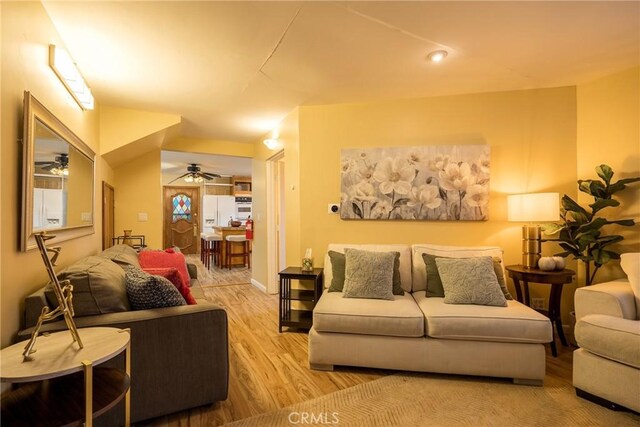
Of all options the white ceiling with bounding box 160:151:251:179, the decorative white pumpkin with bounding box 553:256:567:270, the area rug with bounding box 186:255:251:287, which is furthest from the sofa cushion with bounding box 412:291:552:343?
the white ceiling with bounding box 160:151:251:179

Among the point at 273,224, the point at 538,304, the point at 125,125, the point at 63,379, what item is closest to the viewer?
the point at 63,379

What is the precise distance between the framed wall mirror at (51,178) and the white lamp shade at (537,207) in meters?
3.42

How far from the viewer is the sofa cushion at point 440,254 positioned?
8.95ft

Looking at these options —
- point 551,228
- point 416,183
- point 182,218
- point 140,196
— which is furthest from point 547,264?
point 182,218

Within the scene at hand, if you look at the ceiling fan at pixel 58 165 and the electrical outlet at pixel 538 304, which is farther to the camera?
the electrical outlet at pixel 538 304

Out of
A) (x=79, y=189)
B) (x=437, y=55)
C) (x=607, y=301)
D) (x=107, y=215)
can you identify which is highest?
(x=437, y=55)

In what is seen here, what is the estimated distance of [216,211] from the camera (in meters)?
8.81

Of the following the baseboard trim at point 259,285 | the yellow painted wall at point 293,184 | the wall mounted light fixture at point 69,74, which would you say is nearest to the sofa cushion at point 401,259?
the yellow painted wall at point 293,184

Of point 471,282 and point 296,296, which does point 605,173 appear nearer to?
point 471,282

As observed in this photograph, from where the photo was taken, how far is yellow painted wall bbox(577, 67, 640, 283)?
8.18 ft

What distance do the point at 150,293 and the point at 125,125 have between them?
238cm

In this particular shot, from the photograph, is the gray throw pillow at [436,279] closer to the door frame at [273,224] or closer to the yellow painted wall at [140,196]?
the door frame at [273,224]

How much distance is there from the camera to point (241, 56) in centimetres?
223

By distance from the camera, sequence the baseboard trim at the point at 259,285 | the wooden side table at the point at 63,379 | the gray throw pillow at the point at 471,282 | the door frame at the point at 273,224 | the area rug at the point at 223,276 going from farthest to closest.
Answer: the area rug at the point at 223,276, the baseboard trim at the point at 259,285, the door frame at the point at 273,224, the gray throw pillow at the point at 471,282, the wooden side table at the point at 63,379
